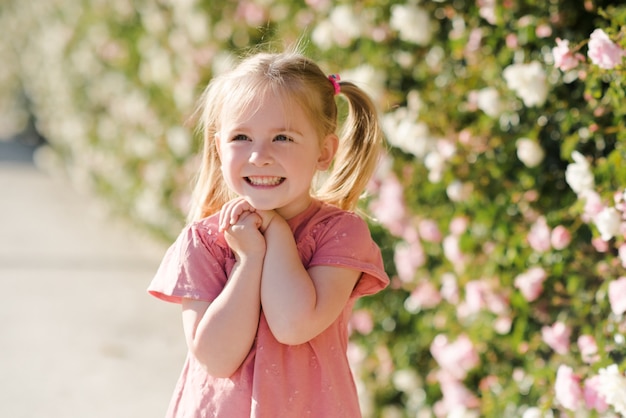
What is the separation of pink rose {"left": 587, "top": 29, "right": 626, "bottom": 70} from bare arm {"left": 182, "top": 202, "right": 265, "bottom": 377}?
99cm

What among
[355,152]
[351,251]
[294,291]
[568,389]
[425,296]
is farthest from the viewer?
[425,296]

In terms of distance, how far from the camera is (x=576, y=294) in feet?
8.85

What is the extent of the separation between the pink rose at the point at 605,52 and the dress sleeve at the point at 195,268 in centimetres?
104

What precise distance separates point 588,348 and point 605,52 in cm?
80

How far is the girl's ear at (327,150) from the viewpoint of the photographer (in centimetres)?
197

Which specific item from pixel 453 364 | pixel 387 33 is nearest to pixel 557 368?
pixel 453 364

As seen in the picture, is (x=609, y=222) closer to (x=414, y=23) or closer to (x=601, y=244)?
(x=601, y=244)

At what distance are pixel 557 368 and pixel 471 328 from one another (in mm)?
382

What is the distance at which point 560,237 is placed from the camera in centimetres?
265

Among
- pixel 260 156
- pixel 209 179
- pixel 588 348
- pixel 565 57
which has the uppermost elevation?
pixel 565 57

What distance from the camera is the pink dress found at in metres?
1.84

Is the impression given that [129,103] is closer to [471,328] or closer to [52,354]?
[52,354]

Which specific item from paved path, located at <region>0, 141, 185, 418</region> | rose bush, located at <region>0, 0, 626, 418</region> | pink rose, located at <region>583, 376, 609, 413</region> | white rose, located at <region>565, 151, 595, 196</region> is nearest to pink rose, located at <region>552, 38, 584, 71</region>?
rose bush, located at <region>0, 0, 626, 418</region>

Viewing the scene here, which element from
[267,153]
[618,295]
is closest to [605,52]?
[618,295]
